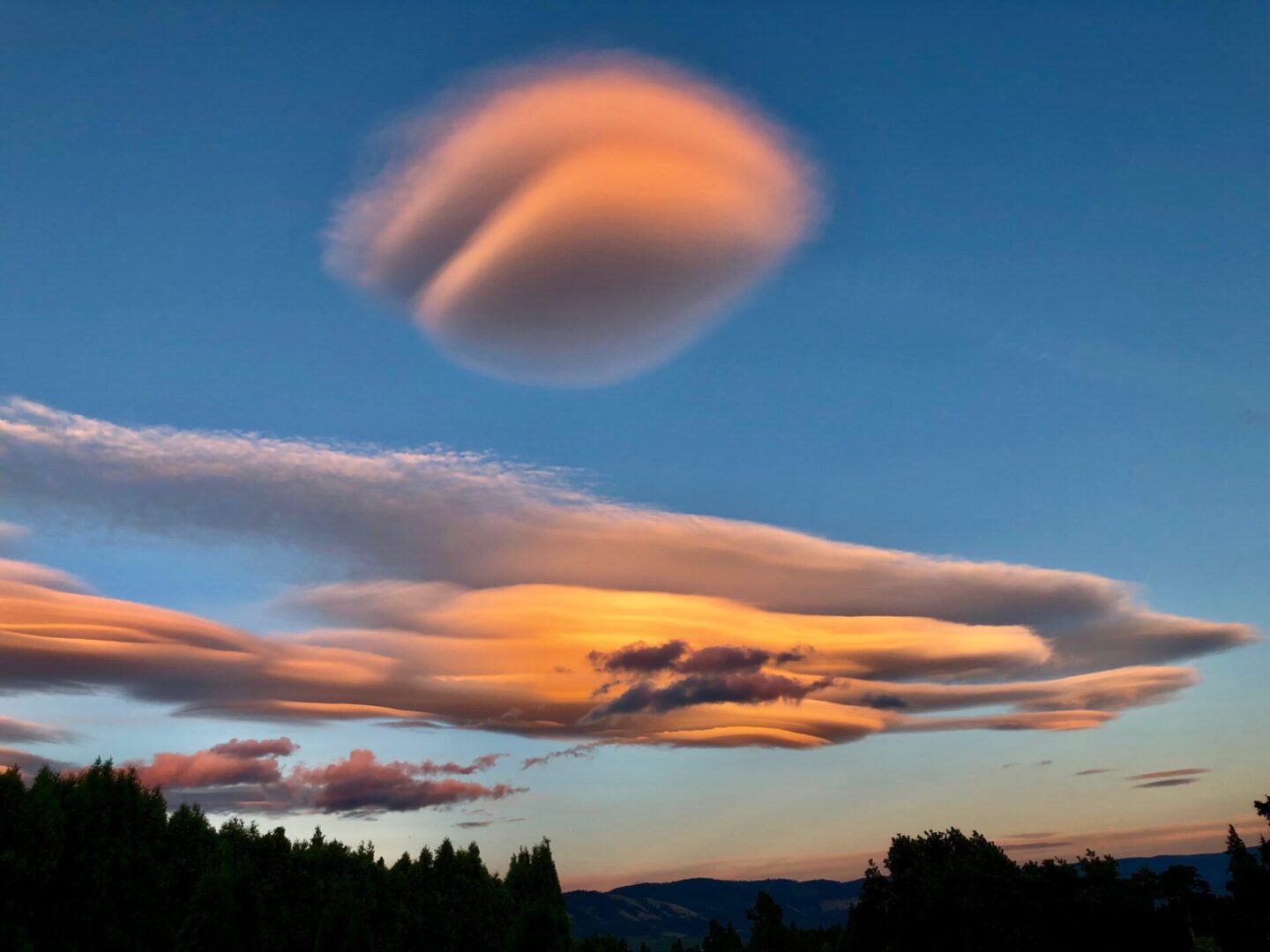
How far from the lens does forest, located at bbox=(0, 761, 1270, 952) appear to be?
45.4 m

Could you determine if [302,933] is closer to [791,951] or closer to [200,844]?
[200,844]

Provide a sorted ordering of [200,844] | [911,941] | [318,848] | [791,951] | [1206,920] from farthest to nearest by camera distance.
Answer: [791,951]
[1206,920]
[911,941]
[318,848]
[200,844]

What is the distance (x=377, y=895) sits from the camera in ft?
211

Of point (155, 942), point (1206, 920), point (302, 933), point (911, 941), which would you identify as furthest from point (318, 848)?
point (1206, 920)

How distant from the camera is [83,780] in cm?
4944

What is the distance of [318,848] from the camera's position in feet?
199

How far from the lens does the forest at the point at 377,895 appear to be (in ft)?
149

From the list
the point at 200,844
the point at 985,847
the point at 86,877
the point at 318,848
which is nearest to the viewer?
the point at 86,877

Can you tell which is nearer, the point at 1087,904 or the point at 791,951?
the point at 1087,904

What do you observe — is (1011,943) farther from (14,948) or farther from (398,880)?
(14,948)

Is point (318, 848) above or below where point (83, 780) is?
below

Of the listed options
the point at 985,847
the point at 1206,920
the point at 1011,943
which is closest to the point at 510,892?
the point at 1011,943

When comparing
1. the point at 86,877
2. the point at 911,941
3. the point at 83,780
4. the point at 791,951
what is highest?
the point at 83,780

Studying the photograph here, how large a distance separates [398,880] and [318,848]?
840 cm
